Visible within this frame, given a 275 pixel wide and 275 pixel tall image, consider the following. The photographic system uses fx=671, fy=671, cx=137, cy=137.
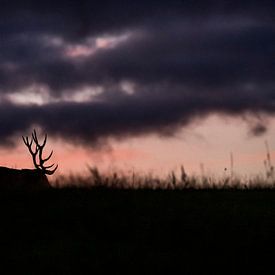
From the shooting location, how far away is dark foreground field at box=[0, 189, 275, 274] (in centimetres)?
870

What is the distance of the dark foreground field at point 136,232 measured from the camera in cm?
870

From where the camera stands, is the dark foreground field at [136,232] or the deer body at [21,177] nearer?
the dark foreground field at [136,232]

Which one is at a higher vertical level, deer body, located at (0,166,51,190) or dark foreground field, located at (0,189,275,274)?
deer body, located at (0,166,51,190)

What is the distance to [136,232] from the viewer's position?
10352 millimetres

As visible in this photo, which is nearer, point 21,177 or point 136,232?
point 136,232

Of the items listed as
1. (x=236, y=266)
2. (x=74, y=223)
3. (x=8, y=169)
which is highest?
(x=8, y=169)

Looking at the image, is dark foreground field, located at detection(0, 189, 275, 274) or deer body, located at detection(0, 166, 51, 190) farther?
deer body, located at detection(0, 166, 51, 190)

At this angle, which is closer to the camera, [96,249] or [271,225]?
[96,249]

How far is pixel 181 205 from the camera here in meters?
11.9

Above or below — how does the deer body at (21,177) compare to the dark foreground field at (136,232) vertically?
above

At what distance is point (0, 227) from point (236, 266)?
4.29 metres

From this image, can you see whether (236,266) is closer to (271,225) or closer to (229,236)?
(229,236)

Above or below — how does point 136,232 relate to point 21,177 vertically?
below

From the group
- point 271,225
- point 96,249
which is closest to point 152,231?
point 96,249
